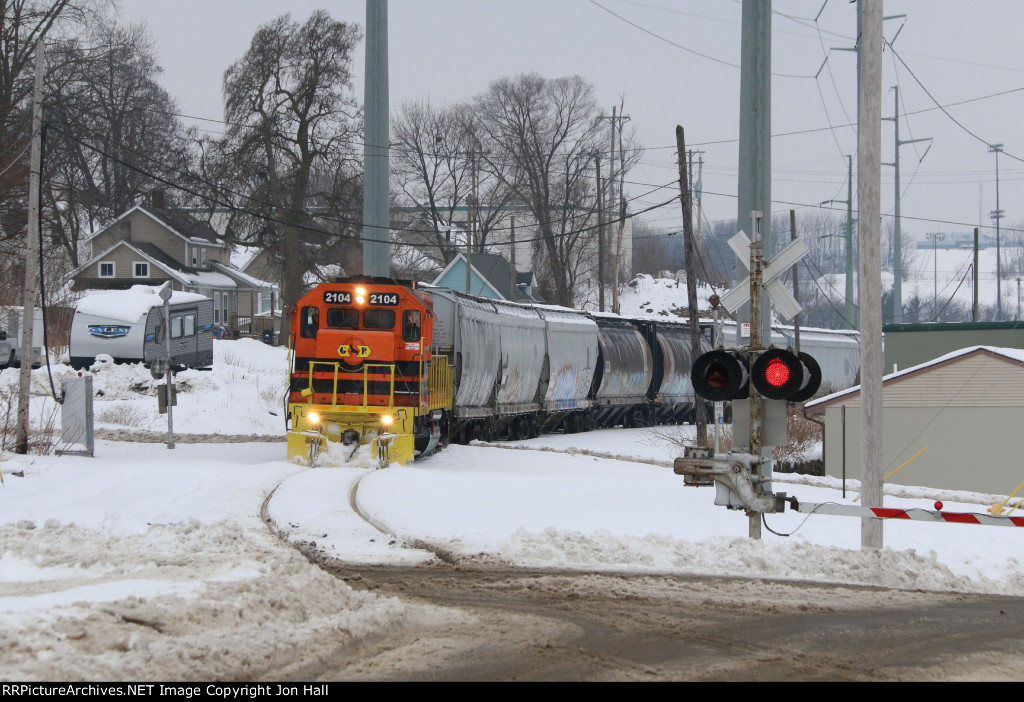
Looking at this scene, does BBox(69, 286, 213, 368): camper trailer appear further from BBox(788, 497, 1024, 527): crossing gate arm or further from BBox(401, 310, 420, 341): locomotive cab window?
BBox(788, 497, 1024, 527): crossing gate arm

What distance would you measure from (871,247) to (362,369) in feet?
36.3

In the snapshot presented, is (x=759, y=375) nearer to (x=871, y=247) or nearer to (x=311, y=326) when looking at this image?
(x=871, y=247)

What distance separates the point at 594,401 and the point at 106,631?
2965 centimetres

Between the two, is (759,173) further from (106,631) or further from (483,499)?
(106,631)

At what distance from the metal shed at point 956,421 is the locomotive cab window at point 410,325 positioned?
33.4 ft

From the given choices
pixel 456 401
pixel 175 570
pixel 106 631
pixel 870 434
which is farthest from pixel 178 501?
pixel 456 401

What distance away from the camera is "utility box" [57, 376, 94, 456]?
20.2 m

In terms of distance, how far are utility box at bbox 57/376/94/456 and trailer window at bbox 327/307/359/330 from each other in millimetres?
4648

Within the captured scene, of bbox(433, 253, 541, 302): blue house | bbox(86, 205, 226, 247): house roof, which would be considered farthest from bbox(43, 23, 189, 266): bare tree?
bbox(433, 253, 541, 302): blue house

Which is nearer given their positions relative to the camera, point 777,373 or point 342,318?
point 777,373

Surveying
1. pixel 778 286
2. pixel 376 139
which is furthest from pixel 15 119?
pixel 778 286

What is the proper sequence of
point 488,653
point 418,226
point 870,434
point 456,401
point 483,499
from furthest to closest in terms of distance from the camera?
point 418,226 < point 456,401 < point 483,499 < point 870,434 < point 488,653

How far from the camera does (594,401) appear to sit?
116 ft

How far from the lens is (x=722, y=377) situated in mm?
10203
